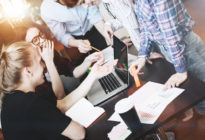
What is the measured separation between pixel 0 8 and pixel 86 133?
1596 mm

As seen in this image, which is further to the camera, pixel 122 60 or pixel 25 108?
pixel 122 60

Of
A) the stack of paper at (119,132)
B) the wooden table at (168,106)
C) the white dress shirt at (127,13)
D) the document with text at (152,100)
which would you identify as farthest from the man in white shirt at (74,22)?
the stack of paper at (119,132)

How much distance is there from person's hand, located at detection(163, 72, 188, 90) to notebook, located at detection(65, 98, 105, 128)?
1.37 feet

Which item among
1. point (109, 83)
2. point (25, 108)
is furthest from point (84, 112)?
point (25, 108)

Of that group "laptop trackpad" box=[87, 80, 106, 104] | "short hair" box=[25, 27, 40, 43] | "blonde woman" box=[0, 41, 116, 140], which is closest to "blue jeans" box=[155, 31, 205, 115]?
"laptop trackpad" box=[87, 80, 106, 104]

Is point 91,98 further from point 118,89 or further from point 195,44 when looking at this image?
point 195,44

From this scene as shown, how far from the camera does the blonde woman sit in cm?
103

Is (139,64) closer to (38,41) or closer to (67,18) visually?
(38,41)

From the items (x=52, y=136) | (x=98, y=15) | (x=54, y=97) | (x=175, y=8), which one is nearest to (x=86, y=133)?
(x=52, y=136)

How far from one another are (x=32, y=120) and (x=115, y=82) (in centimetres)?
62

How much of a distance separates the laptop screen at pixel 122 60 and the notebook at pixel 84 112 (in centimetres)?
28

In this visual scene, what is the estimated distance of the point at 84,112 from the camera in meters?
1.29

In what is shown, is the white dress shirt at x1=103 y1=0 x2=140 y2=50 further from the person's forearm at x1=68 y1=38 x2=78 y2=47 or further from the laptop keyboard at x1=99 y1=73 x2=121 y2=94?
the person's forearm at x1=68 y1=38 x2=78 y2=47

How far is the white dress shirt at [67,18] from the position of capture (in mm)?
2016
